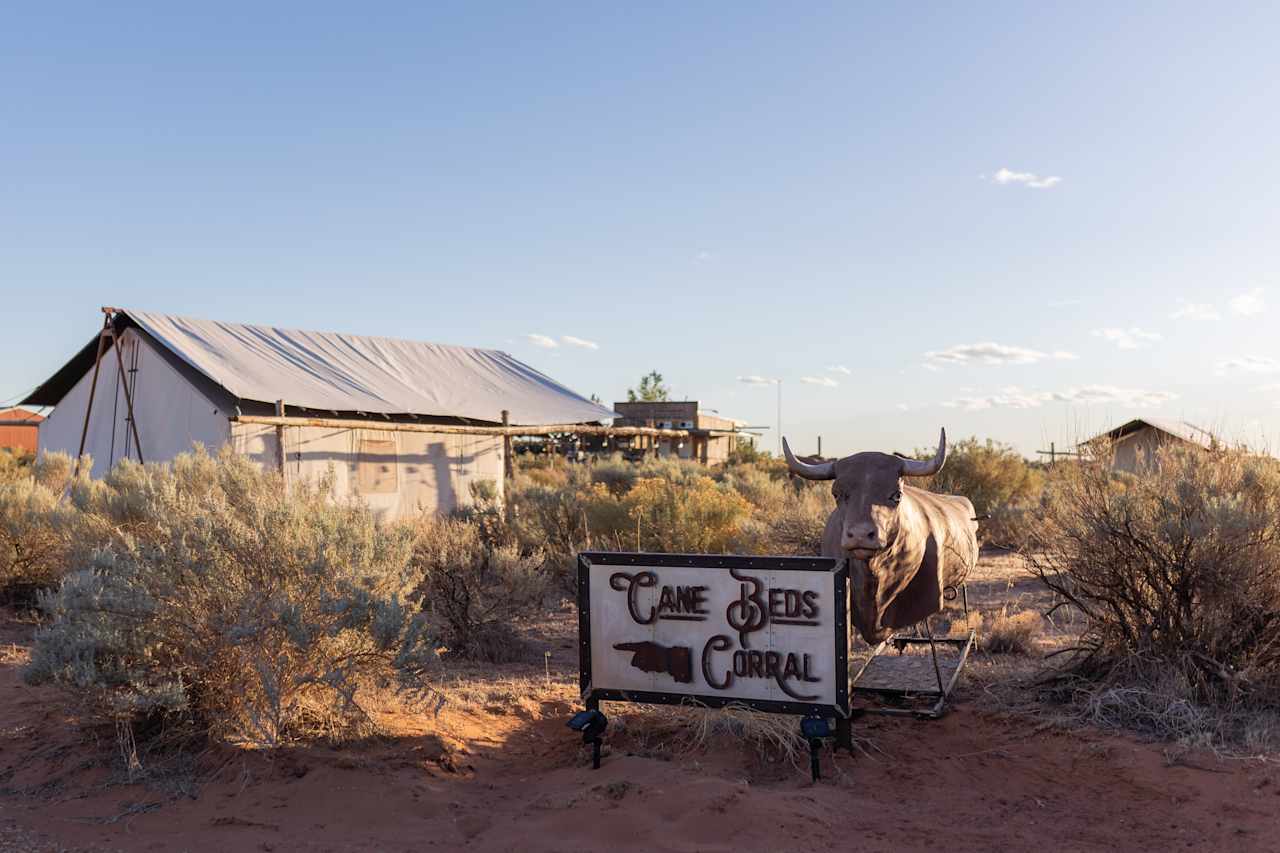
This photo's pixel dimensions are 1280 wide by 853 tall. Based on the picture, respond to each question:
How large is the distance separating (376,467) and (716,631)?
48.3 feet

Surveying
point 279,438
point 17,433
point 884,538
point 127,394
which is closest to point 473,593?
point 884,538

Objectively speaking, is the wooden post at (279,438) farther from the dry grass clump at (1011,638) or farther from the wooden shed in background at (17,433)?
the wooden shed in background at (17,433)

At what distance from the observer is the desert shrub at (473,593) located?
9164 millimetres

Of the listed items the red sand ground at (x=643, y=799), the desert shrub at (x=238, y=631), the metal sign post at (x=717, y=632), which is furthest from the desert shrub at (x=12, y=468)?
the metal sign post at (x=717, y=632)

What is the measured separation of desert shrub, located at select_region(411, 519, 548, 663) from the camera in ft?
30.1

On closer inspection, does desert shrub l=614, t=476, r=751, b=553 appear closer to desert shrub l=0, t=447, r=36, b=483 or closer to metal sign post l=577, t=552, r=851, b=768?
metal sign post l=577, t=552, r=851, b=768

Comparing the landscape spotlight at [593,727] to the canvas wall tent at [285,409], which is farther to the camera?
the canvas wall tent at [285,409]

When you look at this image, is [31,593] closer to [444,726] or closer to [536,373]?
[444,726]

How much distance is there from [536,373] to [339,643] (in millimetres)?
22455

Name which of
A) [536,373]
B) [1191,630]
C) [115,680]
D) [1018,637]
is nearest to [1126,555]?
[1191,630]

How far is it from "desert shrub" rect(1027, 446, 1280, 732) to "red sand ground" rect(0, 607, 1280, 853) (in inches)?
38.5

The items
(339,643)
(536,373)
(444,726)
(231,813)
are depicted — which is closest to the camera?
(231,813)

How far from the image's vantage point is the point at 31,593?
1162 centimetres

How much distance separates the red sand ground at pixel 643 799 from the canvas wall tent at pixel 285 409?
1028cm
